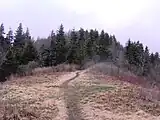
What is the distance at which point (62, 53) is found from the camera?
6844 cm

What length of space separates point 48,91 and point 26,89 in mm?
1924

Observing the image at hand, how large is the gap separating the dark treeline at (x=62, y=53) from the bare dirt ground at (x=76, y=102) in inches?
805

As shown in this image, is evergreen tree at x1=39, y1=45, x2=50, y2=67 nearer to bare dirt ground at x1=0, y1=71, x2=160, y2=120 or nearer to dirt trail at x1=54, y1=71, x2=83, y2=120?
bare dirt ground at x1=0, y1=71, x2=160, y2=120

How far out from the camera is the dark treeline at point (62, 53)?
56.6 m

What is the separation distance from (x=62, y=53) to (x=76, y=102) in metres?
44.7

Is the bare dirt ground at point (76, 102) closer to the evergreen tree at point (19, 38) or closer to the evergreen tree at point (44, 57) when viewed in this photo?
the evergreen tree at point (44, 57)

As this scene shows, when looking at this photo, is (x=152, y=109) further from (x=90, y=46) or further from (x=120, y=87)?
(x=90, y=46)

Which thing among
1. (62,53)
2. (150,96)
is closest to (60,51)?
(62,53)

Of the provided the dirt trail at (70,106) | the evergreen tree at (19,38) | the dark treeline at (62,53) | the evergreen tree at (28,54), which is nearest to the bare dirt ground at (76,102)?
the dirt trail at (70,106)

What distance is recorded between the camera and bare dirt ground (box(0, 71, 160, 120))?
2080cm

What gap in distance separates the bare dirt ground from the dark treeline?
2044cm

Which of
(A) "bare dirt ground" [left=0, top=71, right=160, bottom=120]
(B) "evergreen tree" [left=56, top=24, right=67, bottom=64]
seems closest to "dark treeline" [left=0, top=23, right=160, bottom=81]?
(B) "evergreen tree" [left=56, top=24, right=67, bottom=64]

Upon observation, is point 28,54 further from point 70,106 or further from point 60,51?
point 70,106

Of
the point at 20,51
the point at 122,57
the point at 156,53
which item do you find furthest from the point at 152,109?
the point at 156,53
